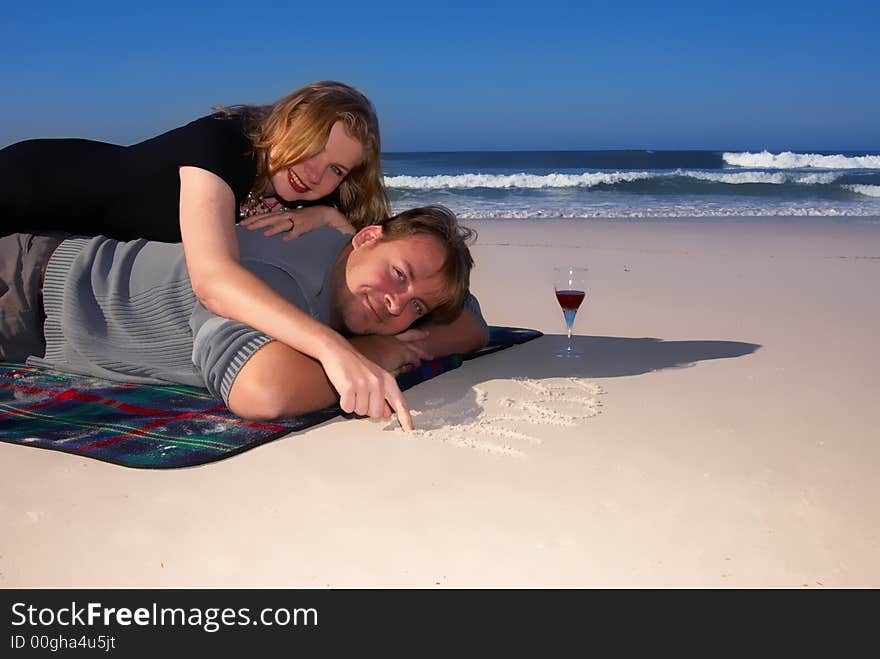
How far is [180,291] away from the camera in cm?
258

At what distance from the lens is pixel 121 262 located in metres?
2.70

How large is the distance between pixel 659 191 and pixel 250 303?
43.7 feet

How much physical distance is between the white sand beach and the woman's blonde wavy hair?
2.69 ft

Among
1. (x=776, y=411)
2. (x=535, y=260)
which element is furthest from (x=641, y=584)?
(x=535, y=260)

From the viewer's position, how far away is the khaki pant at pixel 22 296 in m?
2.67

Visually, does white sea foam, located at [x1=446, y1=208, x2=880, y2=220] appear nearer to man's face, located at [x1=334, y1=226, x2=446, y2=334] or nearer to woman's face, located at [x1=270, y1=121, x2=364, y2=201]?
woman's face, located at [x1=270, y1=121, x2=364, y2=201]

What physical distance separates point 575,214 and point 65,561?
9486mm

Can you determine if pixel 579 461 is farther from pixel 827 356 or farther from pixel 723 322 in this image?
pixel 723 322

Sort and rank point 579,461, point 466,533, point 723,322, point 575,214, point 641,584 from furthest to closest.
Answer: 1. point 575,214
2. point 723,322
3. point 579,461
4. point 466,533
5. point 641,584

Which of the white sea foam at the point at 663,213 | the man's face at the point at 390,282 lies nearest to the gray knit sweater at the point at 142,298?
the man's face at the point at 390,282

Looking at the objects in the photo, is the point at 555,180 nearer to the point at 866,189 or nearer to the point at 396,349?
the point at 866,189

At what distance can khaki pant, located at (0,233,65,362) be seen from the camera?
267 centimetres

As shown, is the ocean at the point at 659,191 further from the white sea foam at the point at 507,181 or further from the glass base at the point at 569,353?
the glass base at the point at 569,353

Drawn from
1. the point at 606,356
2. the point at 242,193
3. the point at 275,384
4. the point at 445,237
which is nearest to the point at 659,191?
the point at 606,356
